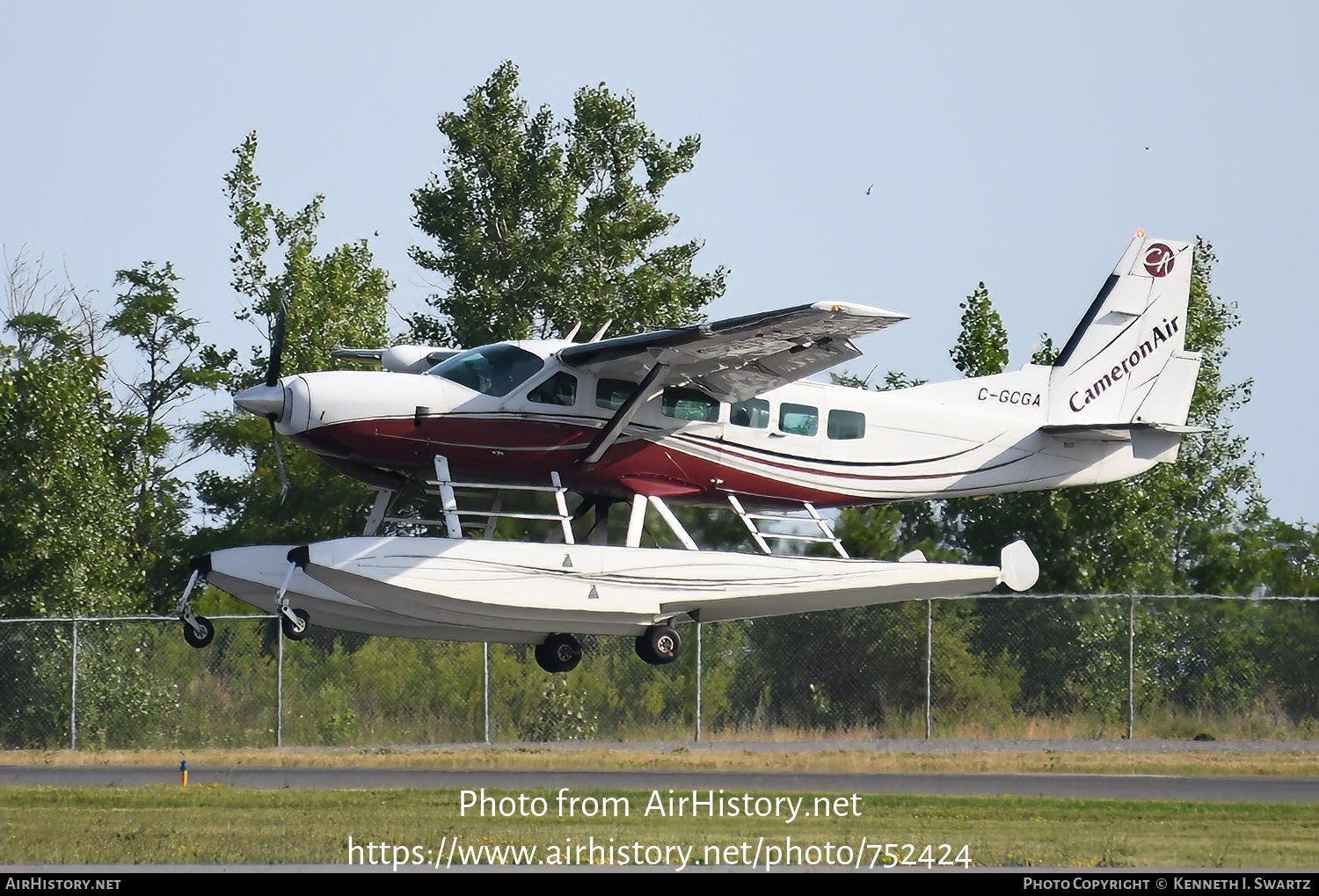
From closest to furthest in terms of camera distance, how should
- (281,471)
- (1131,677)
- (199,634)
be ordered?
(199,634) < (1131,677) < (281,471)

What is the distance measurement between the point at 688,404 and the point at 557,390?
1806 millimetres

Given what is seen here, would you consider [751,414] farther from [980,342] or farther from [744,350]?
[980,342]

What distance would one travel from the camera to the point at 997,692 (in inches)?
1066

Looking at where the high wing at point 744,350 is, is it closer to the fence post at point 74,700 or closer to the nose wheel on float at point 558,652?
the nose wheel on float at point 558,652

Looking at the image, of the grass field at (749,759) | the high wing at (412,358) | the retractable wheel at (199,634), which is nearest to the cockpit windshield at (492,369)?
the high wing at (412,358)

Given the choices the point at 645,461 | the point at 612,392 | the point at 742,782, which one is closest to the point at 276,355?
the point at 612,392

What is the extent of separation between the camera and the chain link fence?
26828 millimetres

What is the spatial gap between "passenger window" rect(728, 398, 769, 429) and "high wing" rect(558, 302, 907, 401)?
0.16 meters

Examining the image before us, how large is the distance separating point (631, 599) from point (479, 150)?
1960 centimetres

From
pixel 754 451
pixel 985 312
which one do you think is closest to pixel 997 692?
pixel 754 451

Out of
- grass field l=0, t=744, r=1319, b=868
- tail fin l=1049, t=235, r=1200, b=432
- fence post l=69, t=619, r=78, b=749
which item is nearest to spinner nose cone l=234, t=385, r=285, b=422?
grass field l=0, t=744, r=1319, b=868

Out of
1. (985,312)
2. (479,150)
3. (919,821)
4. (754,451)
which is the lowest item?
(919,821)

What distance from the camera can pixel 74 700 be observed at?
25.7m

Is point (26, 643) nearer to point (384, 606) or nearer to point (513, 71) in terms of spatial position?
point (384, 606)
